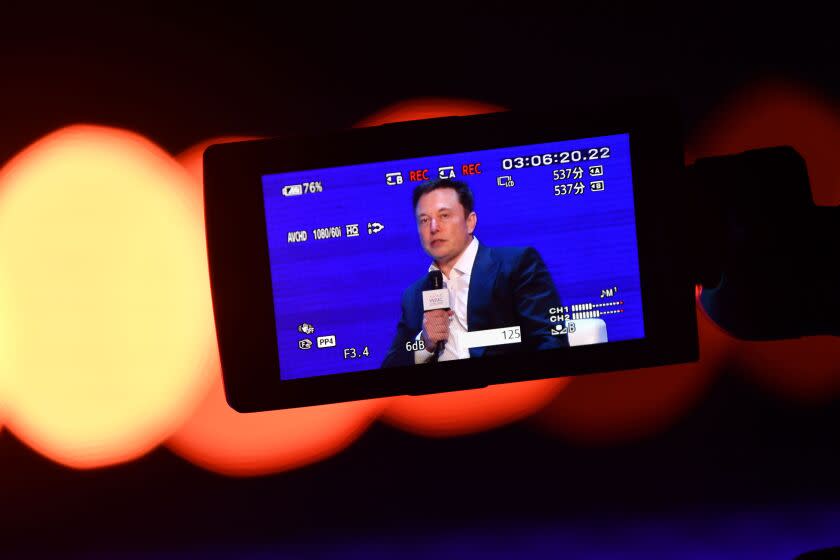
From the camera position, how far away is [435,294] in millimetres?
858

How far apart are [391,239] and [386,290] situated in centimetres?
7

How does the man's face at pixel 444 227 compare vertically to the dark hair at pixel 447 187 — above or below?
below

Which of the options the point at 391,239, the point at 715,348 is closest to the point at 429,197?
the point at 391,239

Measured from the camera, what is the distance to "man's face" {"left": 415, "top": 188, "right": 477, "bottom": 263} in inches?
33.3

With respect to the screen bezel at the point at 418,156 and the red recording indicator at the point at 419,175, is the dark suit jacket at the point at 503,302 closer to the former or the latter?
the screen bezel at the point at 418,156

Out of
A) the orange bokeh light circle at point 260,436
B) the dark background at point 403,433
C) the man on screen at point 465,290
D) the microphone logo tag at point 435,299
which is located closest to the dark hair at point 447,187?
the man on screen at point 465,290

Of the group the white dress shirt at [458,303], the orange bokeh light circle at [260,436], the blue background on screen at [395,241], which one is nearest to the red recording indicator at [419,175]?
the blue background on screen at [395,241]

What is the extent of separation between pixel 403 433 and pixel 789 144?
1087 mm

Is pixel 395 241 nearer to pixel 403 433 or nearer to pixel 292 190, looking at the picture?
pixel 292 190

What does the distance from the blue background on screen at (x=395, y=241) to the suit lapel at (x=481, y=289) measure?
3 centimetres

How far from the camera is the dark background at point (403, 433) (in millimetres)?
1390

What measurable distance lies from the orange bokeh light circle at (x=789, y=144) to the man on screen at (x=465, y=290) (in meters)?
0.78

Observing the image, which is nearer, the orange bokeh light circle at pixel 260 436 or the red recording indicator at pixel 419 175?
the red recording indicator at pixel 419 175

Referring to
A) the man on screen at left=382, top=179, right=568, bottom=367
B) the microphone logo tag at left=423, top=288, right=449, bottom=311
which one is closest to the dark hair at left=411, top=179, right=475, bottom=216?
the man on screen at left=382, top=179, right=568, bottom=367
